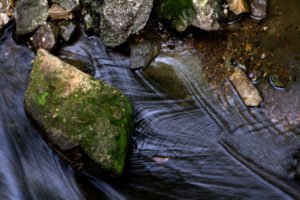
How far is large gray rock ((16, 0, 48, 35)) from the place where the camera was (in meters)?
5.71

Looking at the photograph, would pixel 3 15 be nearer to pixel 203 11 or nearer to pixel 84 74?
pixel 84 74

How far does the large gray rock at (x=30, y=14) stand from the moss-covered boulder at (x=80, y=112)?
963 millimetres

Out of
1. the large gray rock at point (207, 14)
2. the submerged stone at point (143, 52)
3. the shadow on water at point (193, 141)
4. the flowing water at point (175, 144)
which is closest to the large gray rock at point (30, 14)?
the flowing water at point (175, 144)

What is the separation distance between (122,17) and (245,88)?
181 centimetres

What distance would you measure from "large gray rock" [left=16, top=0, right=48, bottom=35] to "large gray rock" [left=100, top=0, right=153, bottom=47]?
86 centimetres

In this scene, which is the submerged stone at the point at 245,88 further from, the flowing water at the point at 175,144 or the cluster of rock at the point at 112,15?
the cluster of rock at the point at 112,15

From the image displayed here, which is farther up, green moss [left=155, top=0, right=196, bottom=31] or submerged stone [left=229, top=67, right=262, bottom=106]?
green moss [left=155, top=0, right=196, bottom=31]

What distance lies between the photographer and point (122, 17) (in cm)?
542

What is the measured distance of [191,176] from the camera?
15.5 ft

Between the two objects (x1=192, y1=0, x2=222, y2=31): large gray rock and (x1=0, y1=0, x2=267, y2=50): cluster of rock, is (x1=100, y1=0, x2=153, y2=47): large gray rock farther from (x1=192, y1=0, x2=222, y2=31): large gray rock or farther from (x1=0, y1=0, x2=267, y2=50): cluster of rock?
(x1=192, y1=0, x2=222, y2=31): large gray rock

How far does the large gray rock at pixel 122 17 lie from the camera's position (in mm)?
5410

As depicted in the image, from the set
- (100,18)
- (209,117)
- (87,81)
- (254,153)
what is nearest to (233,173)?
(254,153)

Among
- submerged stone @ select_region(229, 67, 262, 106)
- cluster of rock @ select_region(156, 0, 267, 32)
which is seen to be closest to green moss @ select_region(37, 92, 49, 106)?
cluster of rock @ select_region(156, 0, 267, 32)

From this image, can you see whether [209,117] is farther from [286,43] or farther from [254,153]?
[286,43]
